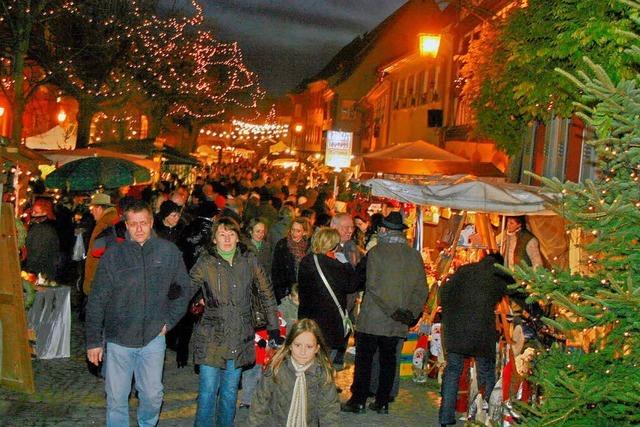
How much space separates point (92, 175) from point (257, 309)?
9.81m

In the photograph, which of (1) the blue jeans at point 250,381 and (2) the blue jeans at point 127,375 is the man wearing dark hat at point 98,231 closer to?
(1) the blue jeans at point 250,381

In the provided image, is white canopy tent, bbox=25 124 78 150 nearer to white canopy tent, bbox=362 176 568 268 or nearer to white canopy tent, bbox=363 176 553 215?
white canopy tent, bbox=362 176 568 268

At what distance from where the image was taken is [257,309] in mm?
7180

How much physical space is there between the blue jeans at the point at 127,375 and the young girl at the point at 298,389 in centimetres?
152

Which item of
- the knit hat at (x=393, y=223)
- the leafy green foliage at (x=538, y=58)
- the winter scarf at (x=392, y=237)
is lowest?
the winter scarf at (x=392, y=237)

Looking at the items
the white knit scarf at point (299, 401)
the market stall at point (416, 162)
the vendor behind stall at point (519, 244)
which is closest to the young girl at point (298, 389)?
the white knit scarf at point (299, 401)

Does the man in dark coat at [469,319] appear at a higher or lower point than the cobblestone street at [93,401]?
higher

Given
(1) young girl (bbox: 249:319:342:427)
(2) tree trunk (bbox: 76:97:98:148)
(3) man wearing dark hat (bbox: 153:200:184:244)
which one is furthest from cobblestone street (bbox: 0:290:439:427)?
(2) tree trunk (bbox: 76:97:98:148)

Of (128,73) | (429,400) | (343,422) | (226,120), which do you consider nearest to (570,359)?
(343,422)

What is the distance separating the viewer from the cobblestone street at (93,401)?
26.3 ft

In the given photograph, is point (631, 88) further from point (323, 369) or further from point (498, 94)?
point (498, 94)

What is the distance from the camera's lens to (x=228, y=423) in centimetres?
715

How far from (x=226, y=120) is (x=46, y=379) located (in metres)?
60.4

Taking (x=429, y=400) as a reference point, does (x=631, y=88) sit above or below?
above
